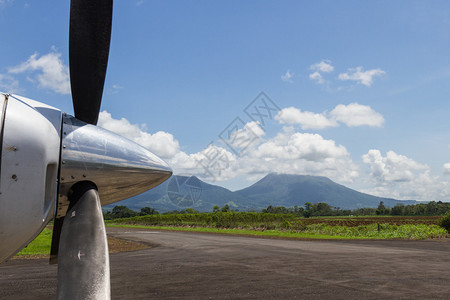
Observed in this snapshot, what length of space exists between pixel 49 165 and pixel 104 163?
492 millimetres

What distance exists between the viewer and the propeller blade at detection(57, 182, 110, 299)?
2.53 meters

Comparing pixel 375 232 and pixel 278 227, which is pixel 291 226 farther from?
pixel 375 232

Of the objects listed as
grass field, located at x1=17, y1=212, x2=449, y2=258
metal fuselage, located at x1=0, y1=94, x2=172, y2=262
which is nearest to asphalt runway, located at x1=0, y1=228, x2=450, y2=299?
metal fuselage, located at x1=0, y1=94, x2=172, y2=262

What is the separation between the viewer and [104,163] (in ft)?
11.0

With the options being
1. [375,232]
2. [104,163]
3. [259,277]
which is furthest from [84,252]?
[375,232]

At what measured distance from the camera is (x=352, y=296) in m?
7.18

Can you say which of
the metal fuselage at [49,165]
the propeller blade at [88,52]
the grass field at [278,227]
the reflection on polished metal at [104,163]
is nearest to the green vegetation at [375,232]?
the grass field at [278,227]

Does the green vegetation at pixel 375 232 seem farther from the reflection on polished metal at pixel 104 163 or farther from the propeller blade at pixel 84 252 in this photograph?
the propeller blade at pixel 84 252

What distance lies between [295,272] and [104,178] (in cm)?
801

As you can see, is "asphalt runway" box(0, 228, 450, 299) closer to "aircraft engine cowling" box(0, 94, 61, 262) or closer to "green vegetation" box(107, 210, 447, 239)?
"aircraft engine cowling" box(0, 94, 61, 262)

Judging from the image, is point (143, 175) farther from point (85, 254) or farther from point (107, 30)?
point (107, 30)

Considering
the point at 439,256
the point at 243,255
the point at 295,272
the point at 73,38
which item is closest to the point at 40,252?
the point at 243,255

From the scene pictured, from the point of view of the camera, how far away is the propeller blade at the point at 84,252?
2525 millimetres

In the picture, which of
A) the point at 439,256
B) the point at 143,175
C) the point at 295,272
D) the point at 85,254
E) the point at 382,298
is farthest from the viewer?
the point at 439,256
